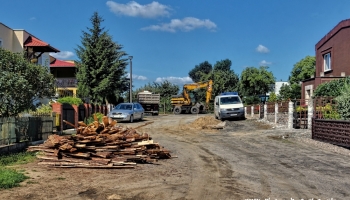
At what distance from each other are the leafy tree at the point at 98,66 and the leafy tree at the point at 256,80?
26.9 m

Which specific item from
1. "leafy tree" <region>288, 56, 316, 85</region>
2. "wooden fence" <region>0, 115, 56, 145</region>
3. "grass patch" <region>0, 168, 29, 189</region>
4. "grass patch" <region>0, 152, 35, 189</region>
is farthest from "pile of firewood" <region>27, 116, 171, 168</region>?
"leafy tree" <region>288, 56, 316, 85</region>

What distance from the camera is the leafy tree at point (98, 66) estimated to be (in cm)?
3850

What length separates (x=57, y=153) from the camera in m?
9.48

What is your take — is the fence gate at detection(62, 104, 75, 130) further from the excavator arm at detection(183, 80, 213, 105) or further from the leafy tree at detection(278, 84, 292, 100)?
the leafy tree at detection(278, 84, 292, 100)

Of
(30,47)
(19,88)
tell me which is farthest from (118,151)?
(30,47)

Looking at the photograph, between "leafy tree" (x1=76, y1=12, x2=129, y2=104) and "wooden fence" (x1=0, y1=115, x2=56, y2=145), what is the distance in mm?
23385

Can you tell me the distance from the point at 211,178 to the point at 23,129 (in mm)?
7391

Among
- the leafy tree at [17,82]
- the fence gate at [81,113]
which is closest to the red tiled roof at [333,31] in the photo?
the fence gate at [81,113]

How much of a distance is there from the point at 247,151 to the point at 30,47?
80.8 ft

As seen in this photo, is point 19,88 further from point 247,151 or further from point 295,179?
point 295,179

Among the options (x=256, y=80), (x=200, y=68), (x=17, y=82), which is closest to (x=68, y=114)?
(x=17, y=82)

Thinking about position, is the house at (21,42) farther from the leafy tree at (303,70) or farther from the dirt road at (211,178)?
the leafy tree at (303,70)

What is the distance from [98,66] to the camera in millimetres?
39125

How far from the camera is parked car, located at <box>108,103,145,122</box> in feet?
87.6
